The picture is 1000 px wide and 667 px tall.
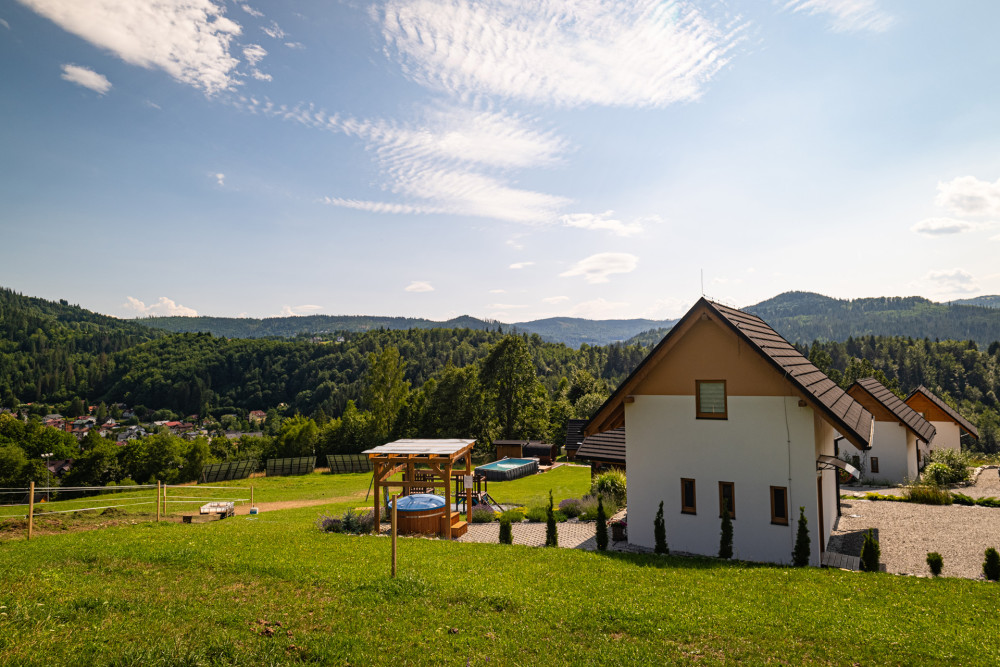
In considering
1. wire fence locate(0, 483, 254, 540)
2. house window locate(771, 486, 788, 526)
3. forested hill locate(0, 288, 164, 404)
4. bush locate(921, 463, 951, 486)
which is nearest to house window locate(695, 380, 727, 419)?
house window locate(771, 486, 788, 526)

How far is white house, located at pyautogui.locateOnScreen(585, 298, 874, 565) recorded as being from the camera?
41.9 ft

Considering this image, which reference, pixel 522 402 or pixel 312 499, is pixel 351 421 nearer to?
pixel 522 402

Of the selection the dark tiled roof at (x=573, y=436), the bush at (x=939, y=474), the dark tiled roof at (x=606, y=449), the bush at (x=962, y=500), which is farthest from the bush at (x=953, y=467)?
the dark tiled roof at (x=573, y=436)

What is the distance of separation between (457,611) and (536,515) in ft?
36.7

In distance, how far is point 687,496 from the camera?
14.2m

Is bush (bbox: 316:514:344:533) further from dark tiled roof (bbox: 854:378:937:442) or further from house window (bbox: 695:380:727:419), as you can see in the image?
dark tiled roof (bbox: 854:378:937:442)

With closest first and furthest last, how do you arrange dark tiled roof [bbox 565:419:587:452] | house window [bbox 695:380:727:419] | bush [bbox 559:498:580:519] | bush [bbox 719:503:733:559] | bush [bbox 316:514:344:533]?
bush [bbox 719:503:733:559], house window [bbox 695:380:727:419], bush [bbox 316:514:344:533], bush [bbox 559:498:580:519], dark tiled roof [bbox 565:419:587:452]

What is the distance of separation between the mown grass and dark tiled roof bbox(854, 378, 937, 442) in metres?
23.3

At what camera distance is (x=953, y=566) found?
40.5 ft

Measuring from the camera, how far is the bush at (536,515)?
1852 centimetres

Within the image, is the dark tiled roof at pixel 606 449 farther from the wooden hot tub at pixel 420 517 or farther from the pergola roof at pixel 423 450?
the wooden hot tub at pixel 420 517

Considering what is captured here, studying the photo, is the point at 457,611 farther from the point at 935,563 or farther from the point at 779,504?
the point at 935,563

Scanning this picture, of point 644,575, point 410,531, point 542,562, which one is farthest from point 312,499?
point 644,575

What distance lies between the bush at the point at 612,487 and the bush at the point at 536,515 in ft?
9.20
